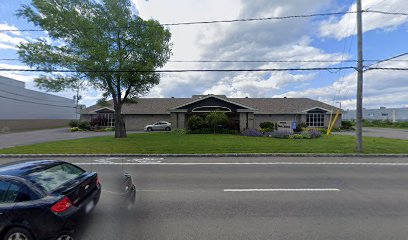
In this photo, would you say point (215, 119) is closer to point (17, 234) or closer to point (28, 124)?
point (17, 234)

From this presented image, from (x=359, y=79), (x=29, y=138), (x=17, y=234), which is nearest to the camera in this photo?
(x=17, y=234)

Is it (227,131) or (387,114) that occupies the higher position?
(387,114)

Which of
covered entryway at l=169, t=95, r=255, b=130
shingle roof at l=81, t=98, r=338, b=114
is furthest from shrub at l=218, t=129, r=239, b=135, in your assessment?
shingle roof at l=81, t=98, r=338, b=114

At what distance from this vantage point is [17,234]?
3.34 metres

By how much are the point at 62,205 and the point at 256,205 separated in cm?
386

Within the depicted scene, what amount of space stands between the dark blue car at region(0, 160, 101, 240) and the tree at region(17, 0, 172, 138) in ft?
48.8

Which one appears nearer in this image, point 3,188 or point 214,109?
point 3,188

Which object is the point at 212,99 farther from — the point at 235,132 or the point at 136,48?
the point at 136,48

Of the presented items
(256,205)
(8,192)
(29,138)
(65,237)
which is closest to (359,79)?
(256,205)

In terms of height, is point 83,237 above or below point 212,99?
below

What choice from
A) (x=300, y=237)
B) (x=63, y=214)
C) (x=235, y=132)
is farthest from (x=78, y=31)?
(x=300, y=237)

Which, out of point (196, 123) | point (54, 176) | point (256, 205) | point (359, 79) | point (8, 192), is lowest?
point (256, 205)

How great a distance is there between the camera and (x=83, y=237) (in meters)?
3.82

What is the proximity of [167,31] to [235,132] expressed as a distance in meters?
12.9
